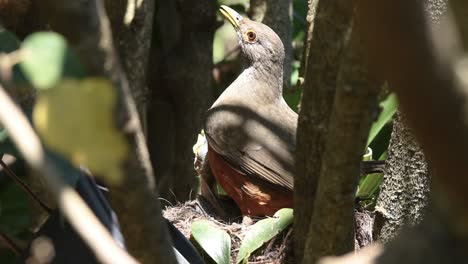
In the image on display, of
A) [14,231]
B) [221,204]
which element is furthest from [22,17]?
[221,204]

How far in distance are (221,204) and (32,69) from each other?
4.22 metres

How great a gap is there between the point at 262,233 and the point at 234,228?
0.44m

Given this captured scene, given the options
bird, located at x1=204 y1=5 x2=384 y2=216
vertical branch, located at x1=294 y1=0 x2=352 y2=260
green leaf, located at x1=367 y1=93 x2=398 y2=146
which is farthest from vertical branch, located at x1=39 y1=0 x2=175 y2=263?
bird, located at x1=204 y1=5 x2=384 y2=216

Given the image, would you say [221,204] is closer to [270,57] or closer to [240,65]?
[270,57]

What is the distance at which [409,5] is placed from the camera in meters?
0.95

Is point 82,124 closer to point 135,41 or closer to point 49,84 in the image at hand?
point 49,84

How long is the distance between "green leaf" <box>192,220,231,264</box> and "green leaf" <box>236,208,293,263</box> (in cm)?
7

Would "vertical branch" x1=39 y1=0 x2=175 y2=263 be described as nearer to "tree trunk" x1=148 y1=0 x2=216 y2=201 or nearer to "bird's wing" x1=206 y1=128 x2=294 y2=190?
"bird's wing" x1=206 y1=128 x2=294 y2=190

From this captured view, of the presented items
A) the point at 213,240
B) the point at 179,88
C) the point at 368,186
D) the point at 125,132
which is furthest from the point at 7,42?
the point at 179,88

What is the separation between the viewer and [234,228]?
→ 14.9 feet

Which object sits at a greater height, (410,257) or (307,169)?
(410,257)

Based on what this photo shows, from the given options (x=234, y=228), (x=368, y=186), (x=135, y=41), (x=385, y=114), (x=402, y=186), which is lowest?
(x=234, y=228)

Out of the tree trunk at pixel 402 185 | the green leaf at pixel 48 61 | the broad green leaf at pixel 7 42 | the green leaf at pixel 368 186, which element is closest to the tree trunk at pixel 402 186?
the tree trunk at pixel 402 185

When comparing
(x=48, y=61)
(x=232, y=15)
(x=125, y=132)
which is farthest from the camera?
(x=232, y=15)
